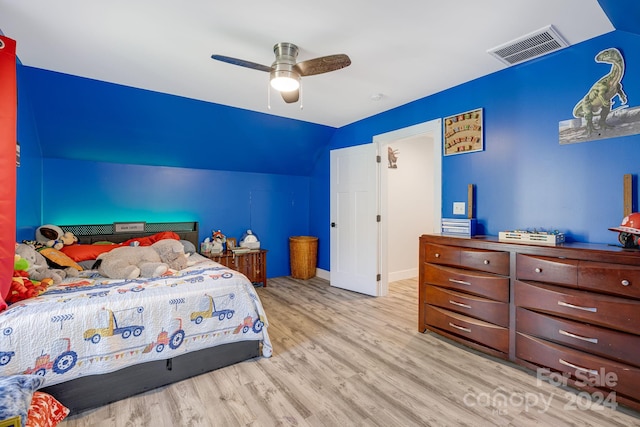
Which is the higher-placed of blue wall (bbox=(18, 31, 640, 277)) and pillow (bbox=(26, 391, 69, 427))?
blue wall (bbox=(18, 31, 640, 277))

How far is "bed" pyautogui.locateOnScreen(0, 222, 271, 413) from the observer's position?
1.65 meters

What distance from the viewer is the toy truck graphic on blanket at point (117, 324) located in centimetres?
178

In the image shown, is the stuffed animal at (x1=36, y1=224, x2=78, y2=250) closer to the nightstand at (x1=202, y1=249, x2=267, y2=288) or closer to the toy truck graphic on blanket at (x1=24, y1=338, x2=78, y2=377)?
the nightstand at (x1=202, y1=249, x2=267, y2=288)

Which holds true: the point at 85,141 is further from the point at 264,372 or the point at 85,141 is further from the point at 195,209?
the point at 264,372

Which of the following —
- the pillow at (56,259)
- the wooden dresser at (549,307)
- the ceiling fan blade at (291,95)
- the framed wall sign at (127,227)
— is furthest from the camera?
the framed wall sign at (127,227)

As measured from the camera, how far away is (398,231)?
4820mm

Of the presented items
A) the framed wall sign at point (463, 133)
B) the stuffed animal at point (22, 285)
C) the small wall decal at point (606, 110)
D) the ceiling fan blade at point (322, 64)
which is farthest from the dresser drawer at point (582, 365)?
the stuffed animal at point (22, 285)

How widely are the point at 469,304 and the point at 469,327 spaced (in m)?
0.19

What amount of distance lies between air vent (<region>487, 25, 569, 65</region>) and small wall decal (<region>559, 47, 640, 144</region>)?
0.32 meters

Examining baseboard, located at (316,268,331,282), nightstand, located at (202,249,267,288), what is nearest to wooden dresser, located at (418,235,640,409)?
baseboard, located at (316,268,331,282)

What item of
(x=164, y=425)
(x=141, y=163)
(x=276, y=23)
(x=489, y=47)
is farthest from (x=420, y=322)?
(x=141, y=163)

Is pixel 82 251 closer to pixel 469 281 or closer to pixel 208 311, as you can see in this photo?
pixel 208 311

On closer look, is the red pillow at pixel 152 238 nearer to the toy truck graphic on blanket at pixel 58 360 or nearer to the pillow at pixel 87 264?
the pillow at pixel 87 264

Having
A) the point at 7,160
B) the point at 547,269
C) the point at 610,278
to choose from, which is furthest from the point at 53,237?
the point at 610,278
